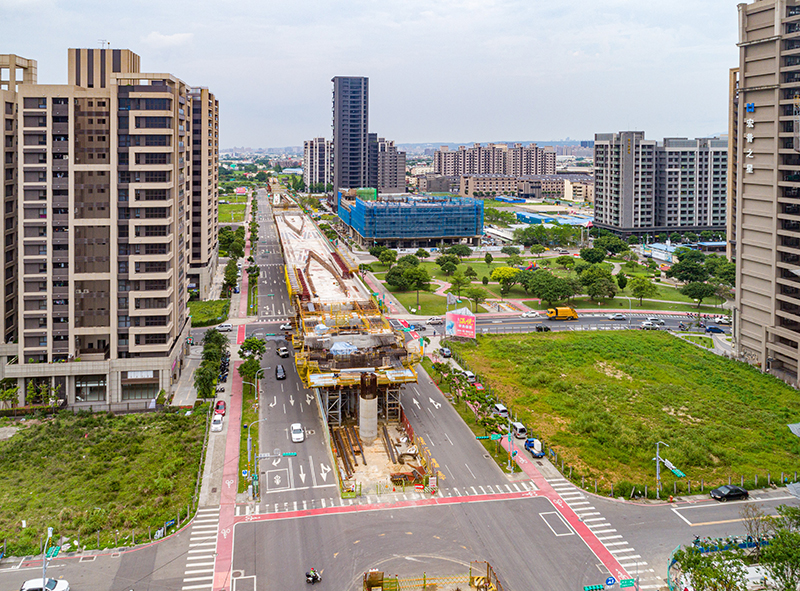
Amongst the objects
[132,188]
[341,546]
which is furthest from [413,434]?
[132,188]

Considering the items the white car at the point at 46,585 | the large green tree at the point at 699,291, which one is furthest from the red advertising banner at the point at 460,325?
the white car at the point at 46,585

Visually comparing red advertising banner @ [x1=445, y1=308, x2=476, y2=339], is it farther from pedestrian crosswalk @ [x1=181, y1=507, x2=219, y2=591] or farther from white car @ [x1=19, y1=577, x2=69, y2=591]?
white car @ [x1=19, y1=577, x2=69, y2=591]

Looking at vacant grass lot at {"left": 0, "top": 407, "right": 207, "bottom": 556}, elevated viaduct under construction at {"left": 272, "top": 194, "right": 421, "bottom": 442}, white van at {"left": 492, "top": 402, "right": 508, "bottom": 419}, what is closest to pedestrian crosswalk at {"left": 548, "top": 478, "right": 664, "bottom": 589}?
white van at {"left": 492, "top": 402, "right": 508, "bottom": 419}

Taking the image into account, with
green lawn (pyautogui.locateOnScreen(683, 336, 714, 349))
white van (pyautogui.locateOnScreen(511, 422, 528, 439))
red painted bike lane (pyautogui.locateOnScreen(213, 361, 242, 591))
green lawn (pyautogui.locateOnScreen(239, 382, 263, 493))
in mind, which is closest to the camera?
red painted bike lane (pyautogui.locateOnScreen(213, 361, 242, 591))

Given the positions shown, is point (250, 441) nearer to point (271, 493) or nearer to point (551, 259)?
point (271, 493)

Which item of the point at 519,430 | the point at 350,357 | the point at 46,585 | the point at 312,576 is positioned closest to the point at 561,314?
the point at 519,430

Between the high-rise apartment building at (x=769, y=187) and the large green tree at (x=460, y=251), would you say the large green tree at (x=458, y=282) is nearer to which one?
the large green tree at (x=460, y=251)

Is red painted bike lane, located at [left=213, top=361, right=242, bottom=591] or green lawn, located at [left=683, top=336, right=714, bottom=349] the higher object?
green lawn, located at [left=683, top=336, right=714, bottom=349]
